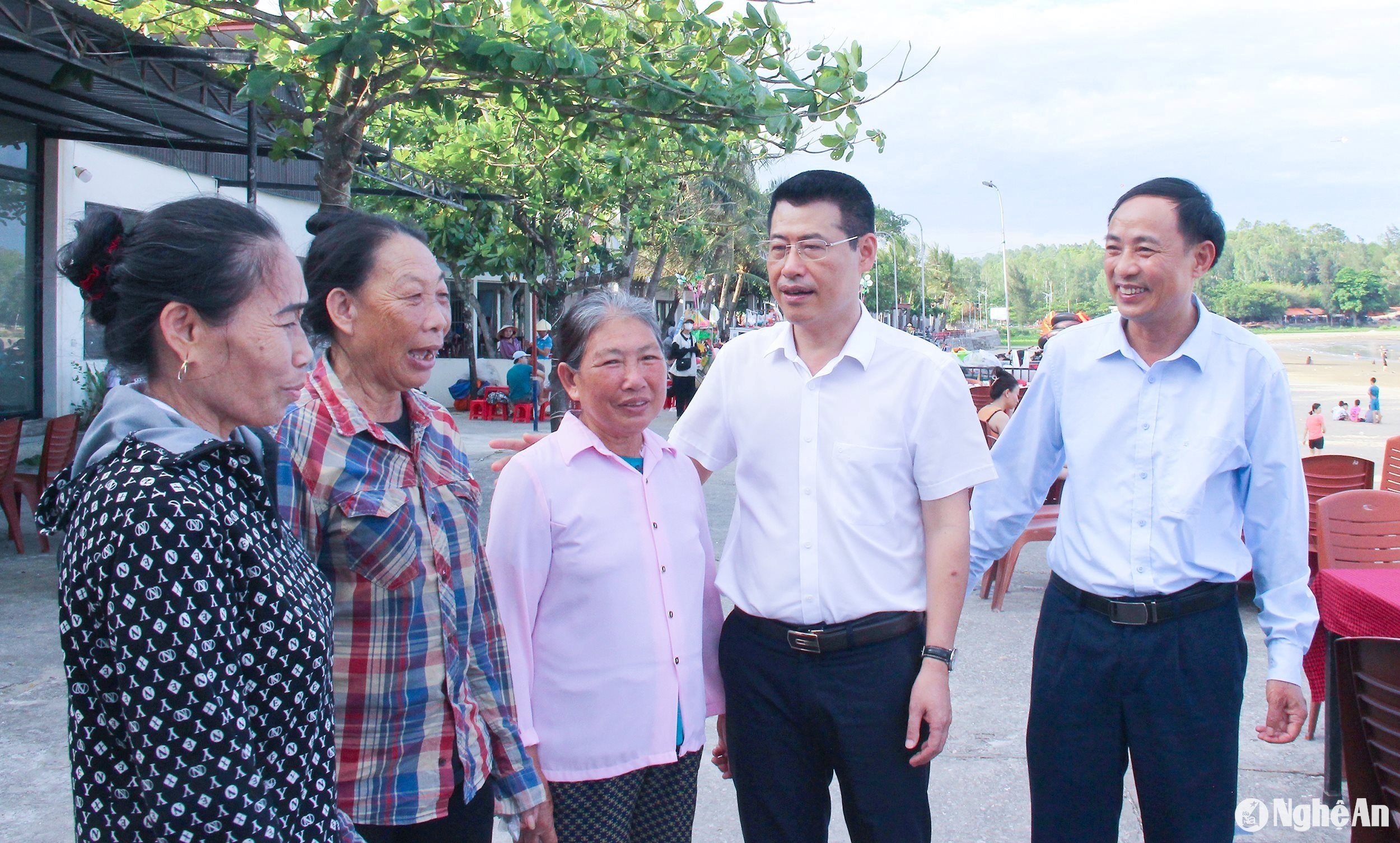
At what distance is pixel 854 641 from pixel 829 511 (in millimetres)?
284

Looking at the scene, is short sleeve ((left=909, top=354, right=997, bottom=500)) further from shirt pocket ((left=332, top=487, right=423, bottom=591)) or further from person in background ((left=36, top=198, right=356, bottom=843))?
person in background ((left=36, top=198, right=356, bottom=843))

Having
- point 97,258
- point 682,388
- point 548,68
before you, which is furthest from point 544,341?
point 97,258

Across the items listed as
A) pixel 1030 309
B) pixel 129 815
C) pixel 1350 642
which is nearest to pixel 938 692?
pixel 1350 642

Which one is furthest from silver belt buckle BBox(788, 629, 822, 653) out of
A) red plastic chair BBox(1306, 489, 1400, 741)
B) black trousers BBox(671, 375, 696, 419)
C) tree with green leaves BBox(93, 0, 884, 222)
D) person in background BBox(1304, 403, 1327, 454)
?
person in background BBox(1304, 403, 1327, 454)

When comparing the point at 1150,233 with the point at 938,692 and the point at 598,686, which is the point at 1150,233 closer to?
the point at 938,692

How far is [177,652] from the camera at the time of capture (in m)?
1.21

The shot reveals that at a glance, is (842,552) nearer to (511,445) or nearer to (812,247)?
(812,247)

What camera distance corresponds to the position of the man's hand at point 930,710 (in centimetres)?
213

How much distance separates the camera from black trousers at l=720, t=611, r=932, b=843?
2.18 m

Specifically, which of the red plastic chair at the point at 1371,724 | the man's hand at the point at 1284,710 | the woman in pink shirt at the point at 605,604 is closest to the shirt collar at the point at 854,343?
the woman in pink shirt at the point at 605,604

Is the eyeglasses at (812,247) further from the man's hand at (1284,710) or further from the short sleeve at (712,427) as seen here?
the man's hand at (1284,710)

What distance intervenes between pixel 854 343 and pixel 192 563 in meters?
1.48

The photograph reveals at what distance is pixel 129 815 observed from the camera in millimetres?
1259

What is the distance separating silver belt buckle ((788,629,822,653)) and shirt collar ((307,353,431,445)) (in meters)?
0.97
